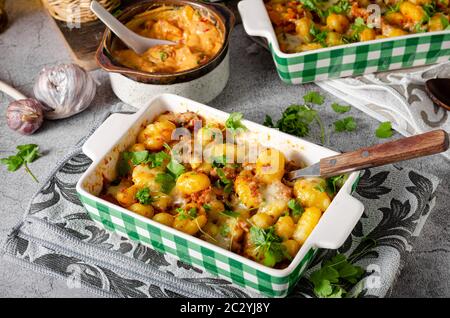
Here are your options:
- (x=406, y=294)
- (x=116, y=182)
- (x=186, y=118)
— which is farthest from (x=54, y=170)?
(x=406, y=294)

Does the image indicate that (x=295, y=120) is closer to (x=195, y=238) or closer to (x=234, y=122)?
(x=234, y=122)

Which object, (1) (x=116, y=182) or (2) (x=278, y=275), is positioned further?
(1) (x=116, y=182)

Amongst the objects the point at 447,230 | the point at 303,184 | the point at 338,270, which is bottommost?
the point at 447,230

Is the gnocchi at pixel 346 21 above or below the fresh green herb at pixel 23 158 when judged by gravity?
below

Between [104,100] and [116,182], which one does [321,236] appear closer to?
[116,182]

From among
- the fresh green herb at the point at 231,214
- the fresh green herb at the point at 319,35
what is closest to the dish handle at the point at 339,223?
the fresh green herb at the point at 231,214

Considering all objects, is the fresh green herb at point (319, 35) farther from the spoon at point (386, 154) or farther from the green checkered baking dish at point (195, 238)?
the spoon at point (386, 154)

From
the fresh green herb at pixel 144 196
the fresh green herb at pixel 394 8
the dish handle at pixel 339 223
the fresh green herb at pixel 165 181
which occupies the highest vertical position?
the fresh green herb at pixel 144 196

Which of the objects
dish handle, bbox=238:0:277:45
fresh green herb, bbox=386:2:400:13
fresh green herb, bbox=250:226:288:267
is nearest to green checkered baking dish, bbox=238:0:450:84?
dish handle, bbox=238:0:277:45
